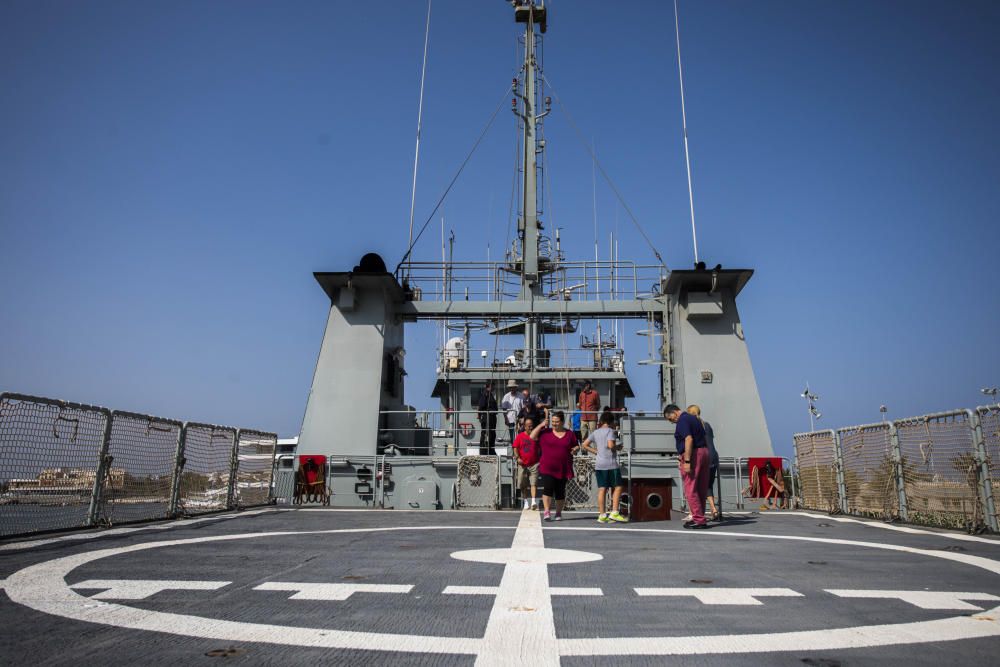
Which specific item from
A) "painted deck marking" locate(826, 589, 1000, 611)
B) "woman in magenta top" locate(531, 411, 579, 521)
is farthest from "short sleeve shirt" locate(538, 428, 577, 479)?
"painted deck marking" locate(826, 589, 1000, 611)

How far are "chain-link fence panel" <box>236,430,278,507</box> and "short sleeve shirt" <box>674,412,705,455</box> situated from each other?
706 centimetres

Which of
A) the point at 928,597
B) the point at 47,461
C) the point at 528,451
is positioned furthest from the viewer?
the point at 528,451

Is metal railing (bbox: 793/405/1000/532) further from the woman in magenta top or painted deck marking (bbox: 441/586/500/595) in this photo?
painted deck marking (bbox: 441/586/500/595)

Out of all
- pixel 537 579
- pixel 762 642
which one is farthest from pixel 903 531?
pixel 762 642

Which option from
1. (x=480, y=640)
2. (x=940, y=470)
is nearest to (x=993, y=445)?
(x=940, y=470)

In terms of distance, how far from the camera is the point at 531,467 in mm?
10609

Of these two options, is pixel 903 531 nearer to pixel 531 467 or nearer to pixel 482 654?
pixel 531 467

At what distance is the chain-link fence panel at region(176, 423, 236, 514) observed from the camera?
30.3 feet

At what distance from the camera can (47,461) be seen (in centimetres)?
628

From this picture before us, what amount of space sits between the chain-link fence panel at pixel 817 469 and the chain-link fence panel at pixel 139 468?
9.99 meters

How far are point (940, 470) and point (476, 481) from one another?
24.2 ft

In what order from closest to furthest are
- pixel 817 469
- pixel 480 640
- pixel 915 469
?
pixel 480 640 < pixel 915 469 < pixel 817 469

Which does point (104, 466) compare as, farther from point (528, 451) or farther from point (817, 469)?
point (817, 469)

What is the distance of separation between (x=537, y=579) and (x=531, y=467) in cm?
637
